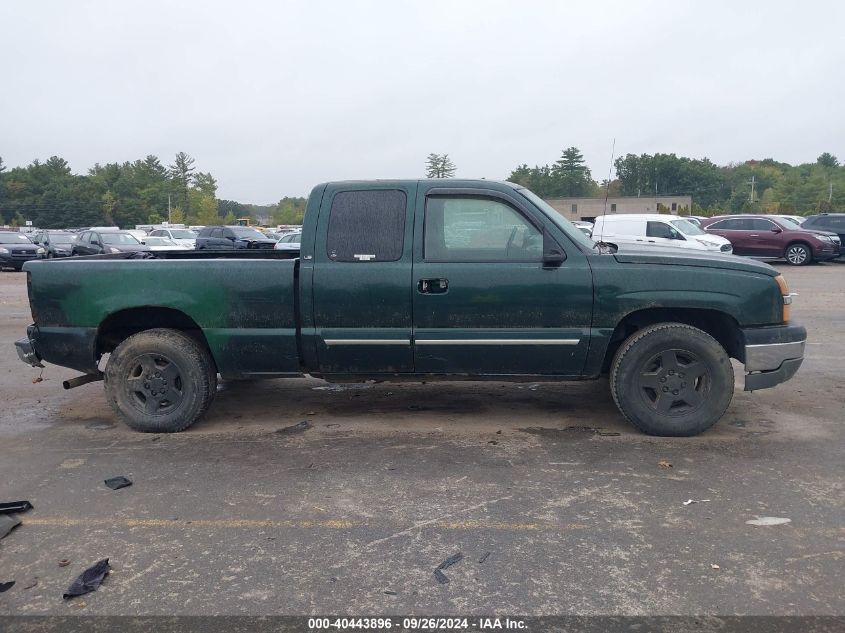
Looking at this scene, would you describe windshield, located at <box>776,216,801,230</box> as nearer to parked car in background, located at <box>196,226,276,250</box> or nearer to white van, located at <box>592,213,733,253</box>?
white van, located at <box>592,213,733,253</box>

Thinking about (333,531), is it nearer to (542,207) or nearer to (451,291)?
(451,291)

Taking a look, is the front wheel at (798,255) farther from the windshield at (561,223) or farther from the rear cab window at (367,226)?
the rear cab window at (367,226)

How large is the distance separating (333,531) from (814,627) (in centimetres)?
227

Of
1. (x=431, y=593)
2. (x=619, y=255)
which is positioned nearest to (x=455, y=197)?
(x=619, y=255)

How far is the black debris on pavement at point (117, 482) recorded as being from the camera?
14.5 feet

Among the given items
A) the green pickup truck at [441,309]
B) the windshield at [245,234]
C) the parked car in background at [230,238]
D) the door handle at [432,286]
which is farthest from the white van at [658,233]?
the windshield at [245,234]

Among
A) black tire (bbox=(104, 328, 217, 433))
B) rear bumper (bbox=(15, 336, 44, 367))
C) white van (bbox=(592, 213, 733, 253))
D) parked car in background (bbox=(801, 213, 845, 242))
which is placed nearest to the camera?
black tire (bbox=(104, 328, 217, 433))

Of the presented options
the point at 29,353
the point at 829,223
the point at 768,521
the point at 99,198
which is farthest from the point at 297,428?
the point at 99,198

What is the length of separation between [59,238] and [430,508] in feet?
103

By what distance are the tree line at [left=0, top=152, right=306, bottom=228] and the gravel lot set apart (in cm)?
9602

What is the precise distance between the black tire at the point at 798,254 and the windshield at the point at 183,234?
23806mm

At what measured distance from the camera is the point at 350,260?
520cm

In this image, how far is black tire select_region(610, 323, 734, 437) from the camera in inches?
199

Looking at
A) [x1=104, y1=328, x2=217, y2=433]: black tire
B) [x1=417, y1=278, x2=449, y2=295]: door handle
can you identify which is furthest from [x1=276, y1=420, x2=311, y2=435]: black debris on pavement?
[x1=417, y1=278, x2=449, y2=295]: door handle
